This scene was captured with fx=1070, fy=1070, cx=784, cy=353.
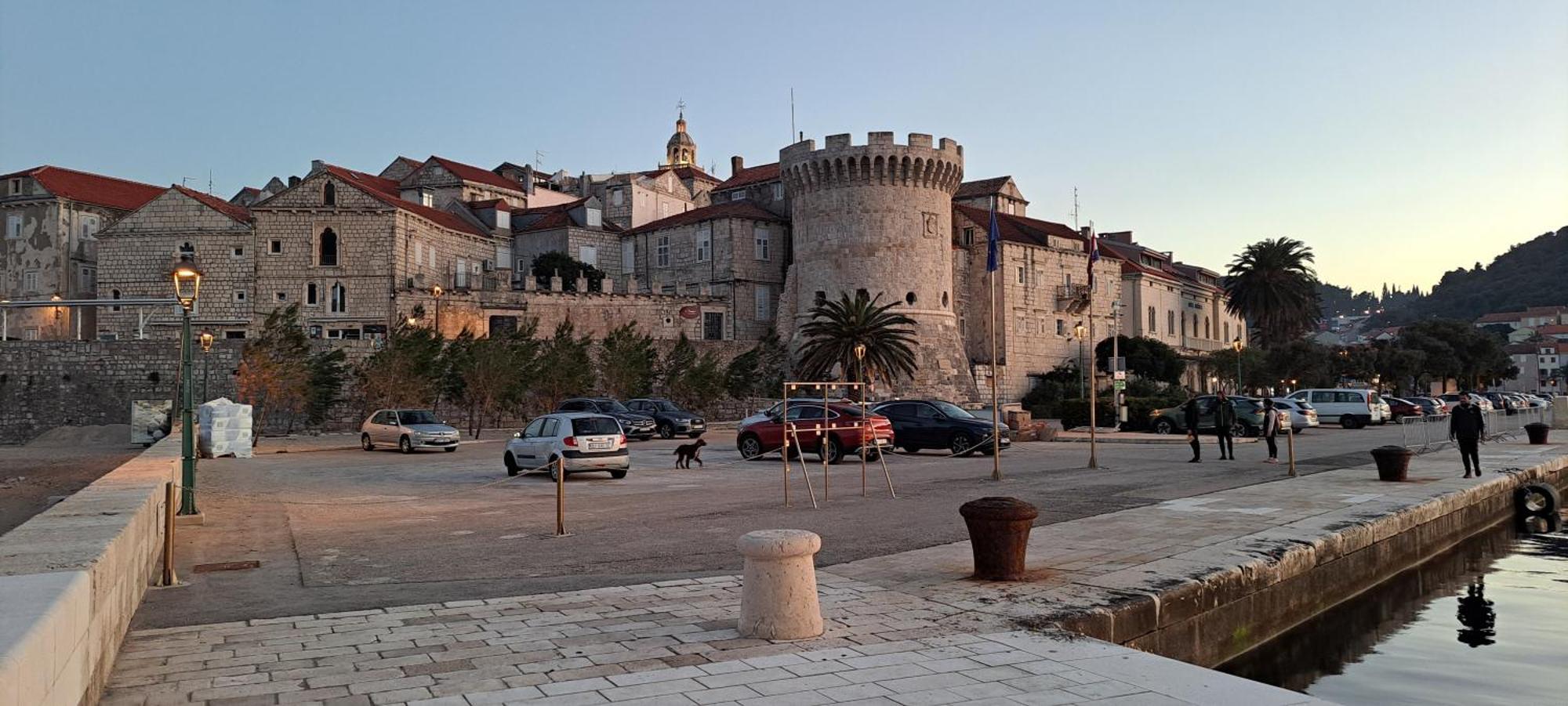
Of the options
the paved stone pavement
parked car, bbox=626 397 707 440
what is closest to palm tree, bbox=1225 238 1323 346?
parked car, bbox=626 397 707 440

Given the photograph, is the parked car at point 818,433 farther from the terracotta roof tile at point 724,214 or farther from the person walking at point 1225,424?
the terracotta roof tile at point 724,214

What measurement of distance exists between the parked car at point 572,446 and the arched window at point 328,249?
4066 cm

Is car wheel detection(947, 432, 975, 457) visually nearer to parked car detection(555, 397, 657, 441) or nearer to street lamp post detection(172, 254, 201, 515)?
parked car detection(555, 397, 657, 441)

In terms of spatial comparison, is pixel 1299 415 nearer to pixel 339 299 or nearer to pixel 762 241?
pixel 762 241

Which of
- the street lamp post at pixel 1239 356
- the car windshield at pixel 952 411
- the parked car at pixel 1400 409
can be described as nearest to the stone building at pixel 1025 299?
the street lamp post at pixel 1239 356

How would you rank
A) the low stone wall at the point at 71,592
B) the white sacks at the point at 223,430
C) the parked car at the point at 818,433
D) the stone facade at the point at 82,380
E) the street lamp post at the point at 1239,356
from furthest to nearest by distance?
the street lamp post at the point at 1239,356
the stone facade at the point at 82,380
the white sacks at the point at 223,430
the parked car at the point at 818,433
the low stone wall at the point at 71,592

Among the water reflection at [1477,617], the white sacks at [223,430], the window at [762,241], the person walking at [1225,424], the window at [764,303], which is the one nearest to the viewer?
the water reflection at [1477,617]

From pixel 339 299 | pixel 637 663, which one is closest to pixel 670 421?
pixel 339 299

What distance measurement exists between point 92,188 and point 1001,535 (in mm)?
76812

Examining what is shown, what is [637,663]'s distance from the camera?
6.29 meters

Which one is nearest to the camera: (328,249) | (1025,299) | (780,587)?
(780,587)

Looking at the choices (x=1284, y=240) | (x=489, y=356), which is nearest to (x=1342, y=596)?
(x=489, y=356)

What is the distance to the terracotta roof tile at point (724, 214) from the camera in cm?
6638

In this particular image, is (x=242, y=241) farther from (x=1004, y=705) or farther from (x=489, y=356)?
(x=1004, y=705)
